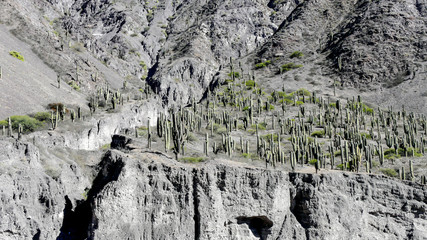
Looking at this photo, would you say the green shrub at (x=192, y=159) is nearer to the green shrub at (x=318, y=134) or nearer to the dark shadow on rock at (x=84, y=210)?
the dark shadow on rock at (x=84, y=210)

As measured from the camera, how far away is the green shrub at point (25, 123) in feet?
139

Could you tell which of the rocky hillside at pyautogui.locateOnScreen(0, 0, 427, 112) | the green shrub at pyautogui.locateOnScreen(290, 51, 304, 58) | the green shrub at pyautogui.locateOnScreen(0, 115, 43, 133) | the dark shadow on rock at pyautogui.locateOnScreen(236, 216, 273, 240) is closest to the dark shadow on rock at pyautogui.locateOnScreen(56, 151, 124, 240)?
the dark shadow on rock at pyautogui.locateOnScreen(236, 216, 273, 240)

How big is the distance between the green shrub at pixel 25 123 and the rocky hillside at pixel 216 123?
0.81 feet

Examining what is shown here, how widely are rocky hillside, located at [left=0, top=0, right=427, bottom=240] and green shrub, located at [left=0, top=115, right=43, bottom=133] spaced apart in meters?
0.25

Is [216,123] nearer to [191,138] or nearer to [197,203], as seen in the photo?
[191,138]

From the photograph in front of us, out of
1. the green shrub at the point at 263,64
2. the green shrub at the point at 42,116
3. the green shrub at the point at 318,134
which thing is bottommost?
the green shrub at the point at 318,134

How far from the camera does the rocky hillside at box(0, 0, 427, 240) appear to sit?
22547 mm

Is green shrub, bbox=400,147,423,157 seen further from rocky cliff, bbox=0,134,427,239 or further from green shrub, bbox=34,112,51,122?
green shrub, bbox=34,112,51,122

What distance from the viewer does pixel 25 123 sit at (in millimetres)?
43219

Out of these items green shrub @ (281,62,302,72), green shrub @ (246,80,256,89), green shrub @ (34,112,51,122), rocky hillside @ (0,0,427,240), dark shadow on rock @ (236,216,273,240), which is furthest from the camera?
green shrub @ (281,62,302,72)

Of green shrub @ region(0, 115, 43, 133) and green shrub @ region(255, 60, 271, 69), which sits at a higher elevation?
green shrub @ region(255, 60, 271, 69)

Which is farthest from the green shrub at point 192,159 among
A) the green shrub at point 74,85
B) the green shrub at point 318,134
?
the green shrub at point 74,85

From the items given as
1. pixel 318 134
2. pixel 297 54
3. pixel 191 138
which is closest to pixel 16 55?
pixel 191 138

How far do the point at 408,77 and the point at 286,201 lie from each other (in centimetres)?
6038
